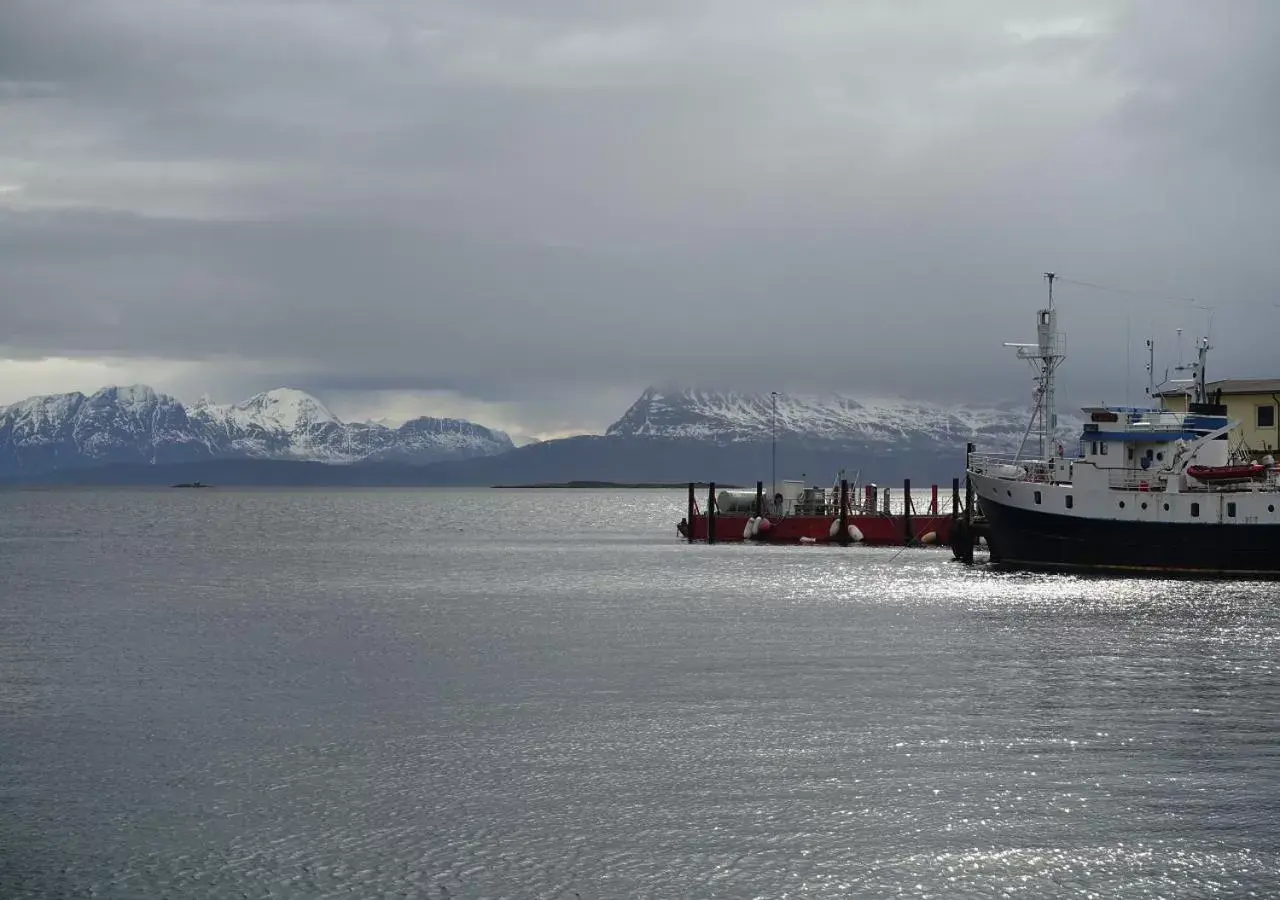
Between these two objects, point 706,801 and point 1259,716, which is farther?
point 1259,716

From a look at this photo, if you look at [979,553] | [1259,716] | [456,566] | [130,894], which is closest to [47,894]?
[130,894]

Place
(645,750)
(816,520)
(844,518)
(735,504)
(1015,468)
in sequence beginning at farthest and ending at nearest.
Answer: (735,504), (816,520), (844,518), (1015,468), (645,750)

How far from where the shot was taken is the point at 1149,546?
7794 centimetres

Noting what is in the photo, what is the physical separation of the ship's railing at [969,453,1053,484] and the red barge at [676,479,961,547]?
25.0m

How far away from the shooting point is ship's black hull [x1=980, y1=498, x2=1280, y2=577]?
251 ft

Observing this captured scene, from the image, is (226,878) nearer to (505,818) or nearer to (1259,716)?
(505,818)

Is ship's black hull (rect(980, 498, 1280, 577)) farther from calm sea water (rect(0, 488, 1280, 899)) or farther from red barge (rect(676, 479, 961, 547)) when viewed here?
red barge (rect(676, 479, 961, 547))

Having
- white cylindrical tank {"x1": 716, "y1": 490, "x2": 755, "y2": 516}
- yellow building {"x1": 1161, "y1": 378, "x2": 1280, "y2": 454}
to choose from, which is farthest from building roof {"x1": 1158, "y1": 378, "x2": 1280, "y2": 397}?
white cylindrical tank {"x1": 716, "y1": 490, "x2": 755, "y2": 516}

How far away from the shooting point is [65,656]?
1997 inches

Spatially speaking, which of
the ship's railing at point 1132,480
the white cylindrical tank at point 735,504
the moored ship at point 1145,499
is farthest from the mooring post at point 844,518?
the ship's railing at point 1132,480

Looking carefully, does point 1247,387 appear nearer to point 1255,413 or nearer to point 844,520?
point 1255,413

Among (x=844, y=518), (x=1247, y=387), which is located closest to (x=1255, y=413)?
(x=1247, y=387)

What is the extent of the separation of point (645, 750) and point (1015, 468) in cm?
5602

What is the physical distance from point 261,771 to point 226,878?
25.5 ft
